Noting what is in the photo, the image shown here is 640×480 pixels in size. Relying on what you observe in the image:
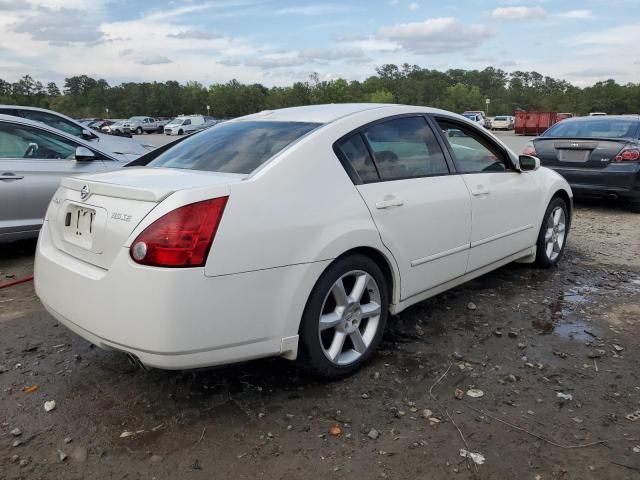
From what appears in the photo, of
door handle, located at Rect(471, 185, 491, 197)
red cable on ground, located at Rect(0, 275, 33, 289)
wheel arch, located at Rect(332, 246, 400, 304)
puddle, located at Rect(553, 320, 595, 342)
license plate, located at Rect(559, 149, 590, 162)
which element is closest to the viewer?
wheel arch, located at Rect(332, 246, 400, 304)

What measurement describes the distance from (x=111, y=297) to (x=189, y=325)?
16.1 inches

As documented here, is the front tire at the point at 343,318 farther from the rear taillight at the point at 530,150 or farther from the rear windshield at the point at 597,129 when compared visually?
the rear windshield at the point at 597,129

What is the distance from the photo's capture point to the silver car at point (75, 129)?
304 inches

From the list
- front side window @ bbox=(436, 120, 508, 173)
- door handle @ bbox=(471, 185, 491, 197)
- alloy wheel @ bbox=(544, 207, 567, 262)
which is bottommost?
alloy wheel @ bbox=(544, 207, 567, 262)

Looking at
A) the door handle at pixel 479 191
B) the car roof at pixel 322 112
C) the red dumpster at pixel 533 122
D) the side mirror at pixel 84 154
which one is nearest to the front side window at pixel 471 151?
the door handle at pixel 479 191

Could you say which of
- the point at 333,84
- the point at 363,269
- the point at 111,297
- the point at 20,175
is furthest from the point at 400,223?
the point at 333,84

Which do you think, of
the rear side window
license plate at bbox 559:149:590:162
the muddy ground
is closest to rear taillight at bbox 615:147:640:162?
license plate at bbox 559:149:590:162

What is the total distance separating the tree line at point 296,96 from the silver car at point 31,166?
2995 inches

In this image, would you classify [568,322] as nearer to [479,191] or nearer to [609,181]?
[479,191]

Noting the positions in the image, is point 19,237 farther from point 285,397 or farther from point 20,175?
point 285,397

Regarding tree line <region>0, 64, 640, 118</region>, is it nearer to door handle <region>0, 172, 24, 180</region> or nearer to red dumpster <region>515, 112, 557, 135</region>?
red dumpster <region>515, 112, 557, 135</region>

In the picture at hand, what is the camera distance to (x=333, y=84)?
84875 millimetres

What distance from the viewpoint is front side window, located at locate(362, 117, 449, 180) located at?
3.40 meters

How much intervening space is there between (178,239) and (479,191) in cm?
244
